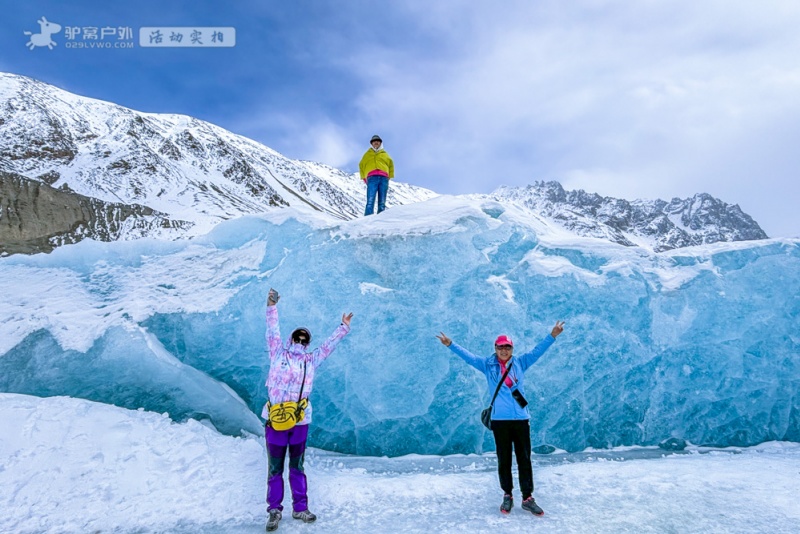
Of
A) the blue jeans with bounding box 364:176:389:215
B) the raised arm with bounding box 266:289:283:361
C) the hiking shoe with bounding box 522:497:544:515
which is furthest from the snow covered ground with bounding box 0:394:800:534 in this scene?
the blue jeans with bounding box 364:176:389:215

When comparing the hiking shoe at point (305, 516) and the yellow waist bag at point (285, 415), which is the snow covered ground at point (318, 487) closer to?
the hiking shoe at point (305, 516)

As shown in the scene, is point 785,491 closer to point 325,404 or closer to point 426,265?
point 426,265

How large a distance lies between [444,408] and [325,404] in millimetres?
1692

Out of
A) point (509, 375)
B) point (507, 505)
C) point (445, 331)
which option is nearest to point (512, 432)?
point (509, 375)

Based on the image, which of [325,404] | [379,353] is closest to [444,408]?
[379,353]

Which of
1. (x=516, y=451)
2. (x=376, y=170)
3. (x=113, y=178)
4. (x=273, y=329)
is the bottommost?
(x=516, y=451)

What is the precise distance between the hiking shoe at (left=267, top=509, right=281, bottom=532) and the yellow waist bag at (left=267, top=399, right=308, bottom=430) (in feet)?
2.13

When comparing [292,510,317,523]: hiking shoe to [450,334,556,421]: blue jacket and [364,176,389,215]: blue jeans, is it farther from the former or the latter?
[364,176,389,215]: blue jeans

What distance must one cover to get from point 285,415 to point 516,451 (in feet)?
6.43

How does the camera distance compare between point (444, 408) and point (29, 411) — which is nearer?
point (29, 411)

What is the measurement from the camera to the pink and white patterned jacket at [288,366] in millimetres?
3943

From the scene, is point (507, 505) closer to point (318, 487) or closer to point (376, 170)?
point (318, 487)

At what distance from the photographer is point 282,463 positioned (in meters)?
3.87

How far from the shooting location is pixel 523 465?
3.98 metres
